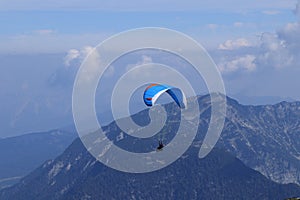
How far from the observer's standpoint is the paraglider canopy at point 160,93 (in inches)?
4537

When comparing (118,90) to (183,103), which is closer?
(118,90)

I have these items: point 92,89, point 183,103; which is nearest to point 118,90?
point 92,89

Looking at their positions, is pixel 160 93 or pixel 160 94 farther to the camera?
pixel 160 94

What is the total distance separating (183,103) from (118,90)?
24.5m

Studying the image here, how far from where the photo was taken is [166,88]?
120 meters

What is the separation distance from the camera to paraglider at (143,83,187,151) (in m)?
115

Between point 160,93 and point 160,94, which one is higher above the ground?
point 160,93

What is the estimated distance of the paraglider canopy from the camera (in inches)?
4537

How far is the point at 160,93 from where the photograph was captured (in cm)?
11800

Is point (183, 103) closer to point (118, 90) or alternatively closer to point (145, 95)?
point (145, 95)

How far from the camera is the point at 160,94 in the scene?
118625 mm

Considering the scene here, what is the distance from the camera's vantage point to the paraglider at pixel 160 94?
11519cm

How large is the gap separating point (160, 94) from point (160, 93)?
66 cm

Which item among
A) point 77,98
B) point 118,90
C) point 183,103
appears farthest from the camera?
point 183,103
